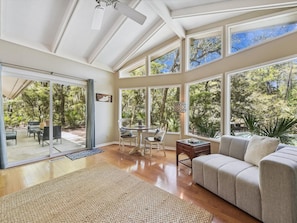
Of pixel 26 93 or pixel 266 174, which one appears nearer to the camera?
pixel 266 174

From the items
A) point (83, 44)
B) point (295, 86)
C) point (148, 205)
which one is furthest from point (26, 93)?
point (295, 86)

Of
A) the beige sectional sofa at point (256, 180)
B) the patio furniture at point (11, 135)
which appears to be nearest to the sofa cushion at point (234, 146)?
the beige sectional sofa at point (256, 180)

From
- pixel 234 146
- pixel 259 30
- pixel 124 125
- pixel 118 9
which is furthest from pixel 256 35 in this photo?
pixel 124 125

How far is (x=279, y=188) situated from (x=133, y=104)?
4661 mm

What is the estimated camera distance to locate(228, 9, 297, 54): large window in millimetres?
2850

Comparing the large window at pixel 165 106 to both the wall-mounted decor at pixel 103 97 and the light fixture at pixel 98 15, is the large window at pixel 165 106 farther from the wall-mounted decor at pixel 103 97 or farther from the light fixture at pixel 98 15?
the light fixture at pixel 98 15

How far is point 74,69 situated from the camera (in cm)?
471

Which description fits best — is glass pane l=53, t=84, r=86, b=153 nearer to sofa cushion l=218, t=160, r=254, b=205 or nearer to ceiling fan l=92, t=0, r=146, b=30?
ceiling fan l=92, t=0, r=146, b=30

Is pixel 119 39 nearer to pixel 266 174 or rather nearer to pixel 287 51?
pixel 287 51

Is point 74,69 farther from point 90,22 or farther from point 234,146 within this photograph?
point 234,146

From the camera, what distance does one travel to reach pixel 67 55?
4477 mm

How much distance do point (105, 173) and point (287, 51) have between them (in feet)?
13.1

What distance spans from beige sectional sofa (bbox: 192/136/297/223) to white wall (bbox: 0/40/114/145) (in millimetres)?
3753

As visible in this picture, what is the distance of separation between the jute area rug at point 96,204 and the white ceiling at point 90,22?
10.6 feet
